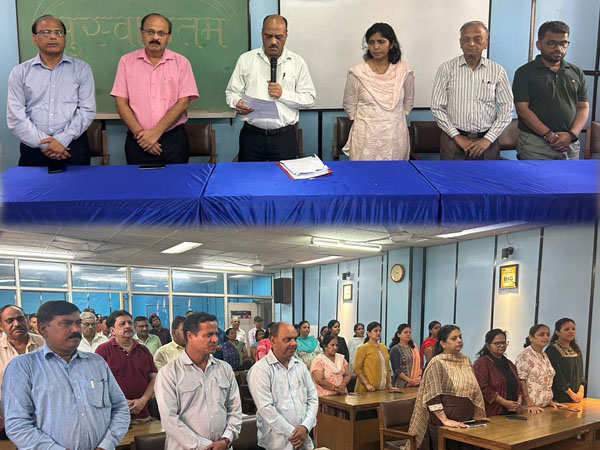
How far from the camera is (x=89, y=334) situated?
6.75 feet

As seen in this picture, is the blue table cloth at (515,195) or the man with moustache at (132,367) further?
the blue table cloth at (515,195)

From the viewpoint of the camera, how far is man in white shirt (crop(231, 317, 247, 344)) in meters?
2.16

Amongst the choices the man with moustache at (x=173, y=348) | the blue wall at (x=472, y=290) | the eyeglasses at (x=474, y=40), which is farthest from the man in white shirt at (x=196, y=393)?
the eyeglasses at (x=474, y=40)

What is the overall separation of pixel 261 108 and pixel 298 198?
102cm

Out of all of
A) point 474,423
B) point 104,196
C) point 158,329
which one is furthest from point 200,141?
point 474,423

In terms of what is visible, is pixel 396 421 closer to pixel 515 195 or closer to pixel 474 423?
pixel 474 423

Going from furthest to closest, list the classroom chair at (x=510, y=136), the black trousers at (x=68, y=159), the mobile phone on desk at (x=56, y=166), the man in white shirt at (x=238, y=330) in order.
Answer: the classroom chair at (x=510, y=136)
the black trousers at (x=68, y=159)
the mobile phone on desk at (x=56, y=166)
the man in white shirt at (x=238, y=330)

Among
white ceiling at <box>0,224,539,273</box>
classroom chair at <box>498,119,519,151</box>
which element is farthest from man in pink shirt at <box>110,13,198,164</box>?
classroom chair at <box>498,119,519,151</box>

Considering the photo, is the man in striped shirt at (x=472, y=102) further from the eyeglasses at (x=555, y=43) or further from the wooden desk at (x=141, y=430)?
the wooden desk at (x=141, y=430)

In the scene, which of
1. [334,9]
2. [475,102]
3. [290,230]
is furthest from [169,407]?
[334,9]

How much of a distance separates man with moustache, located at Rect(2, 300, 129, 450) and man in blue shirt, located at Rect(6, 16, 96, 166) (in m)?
1.40

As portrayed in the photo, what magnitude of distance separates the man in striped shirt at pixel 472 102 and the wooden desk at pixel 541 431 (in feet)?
5.31

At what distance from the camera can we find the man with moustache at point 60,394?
192cm

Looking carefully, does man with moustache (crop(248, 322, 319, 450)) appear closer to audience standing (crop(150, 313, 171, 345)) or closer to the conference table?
audience standing (crop(150, 313, 171, 345))
